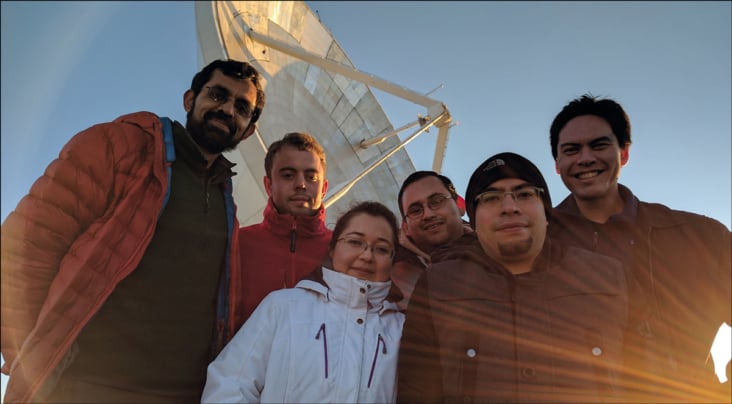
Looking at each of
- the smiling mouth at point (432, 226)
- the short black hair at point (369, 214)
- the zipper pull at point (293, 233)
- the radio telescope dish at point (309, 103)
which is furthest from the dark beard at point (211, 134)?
the radio telescope dish at point (309, 103)

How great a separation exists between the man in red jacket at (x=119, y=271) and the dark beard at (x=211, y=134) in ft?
0.41

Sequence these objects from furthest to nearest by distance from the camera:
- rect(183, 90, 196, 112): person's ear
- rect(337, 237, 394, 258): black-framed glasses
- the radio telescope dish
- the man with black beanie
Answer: the radio telescope dish → rect(183, 90, 196, 112): person's ear → rect(337, 237, 394, 258): black-framed glasses → the man with black beanie

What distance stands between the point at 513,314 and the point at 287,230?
1.88 m

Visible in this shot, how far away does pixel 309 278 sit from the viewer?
3088 mm

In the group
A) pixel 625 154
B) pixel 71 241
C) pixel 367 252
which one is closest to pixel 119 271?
pixel 71 241

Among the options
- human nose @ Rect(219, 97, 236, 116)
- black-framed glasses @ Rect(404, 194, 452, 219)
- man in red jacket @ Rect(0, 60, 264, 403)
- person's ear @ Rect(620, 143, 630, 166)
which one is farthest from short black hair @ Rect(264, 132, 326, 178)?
person's ear @ Rect(620, 143, 630, 166)

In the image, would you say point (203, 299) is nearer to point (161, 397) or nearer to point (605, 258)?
point (161, 397)

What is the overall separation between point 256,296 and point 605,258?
84.2 inches

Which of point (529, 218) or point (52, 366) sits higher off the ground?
point (529, 218)

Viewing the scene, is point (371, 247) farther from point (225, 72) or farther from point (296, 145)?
point (225, 72)

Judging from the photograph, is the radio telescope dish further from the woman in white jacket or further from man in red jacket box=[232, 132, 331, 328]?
the woman in white jacket

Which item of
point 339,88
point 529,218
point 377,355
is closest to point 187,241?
point 377,355

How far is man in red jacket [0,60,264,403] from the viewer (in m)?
2.70

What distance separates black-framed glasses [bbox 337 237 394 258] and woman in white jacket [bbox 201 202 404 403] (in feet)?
0.04
